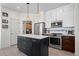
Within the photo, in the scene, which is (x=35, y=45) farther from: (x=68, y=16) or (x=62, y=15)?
(x=62, y=15)

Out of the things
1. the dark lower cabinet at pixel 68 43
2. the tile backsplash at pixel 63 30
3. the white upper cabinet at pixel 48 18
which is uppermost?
the white upper cabinet at pixel 48 18

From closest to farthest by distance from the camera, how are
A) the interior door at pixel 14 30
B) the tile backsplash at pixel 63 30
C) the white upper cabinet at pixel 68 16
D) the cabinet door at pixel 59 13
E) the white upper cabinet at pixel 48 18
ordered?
the interior door at pixel 14 30 < the white upper cabinet at pixel 68 16 < the tile backsplash at pixel 63 30 < the cabinet door at pixel 59 13 < the white upper cabinet at pixel 48 18

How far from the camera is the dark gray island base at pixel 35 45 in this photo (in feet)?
10.5

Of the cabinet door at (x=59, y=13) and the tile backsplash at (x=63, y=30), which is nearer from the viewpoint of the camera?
the tile backsplash at (x=63, y=30)

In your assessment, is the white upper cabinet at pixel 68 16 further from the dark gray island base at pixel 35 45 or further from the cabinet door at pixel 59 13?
the dark gray island base at pixel 35 45

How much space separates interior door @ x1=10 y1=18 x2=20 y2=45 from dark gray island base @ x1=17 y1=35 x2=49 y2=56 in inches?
18.6

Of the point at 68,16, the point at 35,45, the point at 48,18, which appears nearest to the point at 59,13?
the point at 68,16

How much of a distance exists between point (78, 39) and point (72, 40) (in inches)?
30.8

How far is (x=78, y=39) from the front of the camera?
372 cm

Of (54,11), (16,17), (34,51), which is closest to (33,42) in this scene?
(34,51)

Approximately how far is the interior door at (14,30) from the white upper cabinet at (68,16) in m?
2.32

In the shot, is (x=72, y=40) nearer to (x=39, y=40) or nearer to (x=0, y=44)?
(x=39, y=40)

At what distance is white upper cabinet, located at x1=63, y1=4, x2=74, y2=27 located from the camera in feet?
15.7

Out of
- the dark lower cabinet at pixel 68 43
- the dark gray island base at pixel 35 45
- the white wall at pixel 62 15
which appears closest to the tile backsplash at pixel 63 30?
the white wall at pixel 62 15
